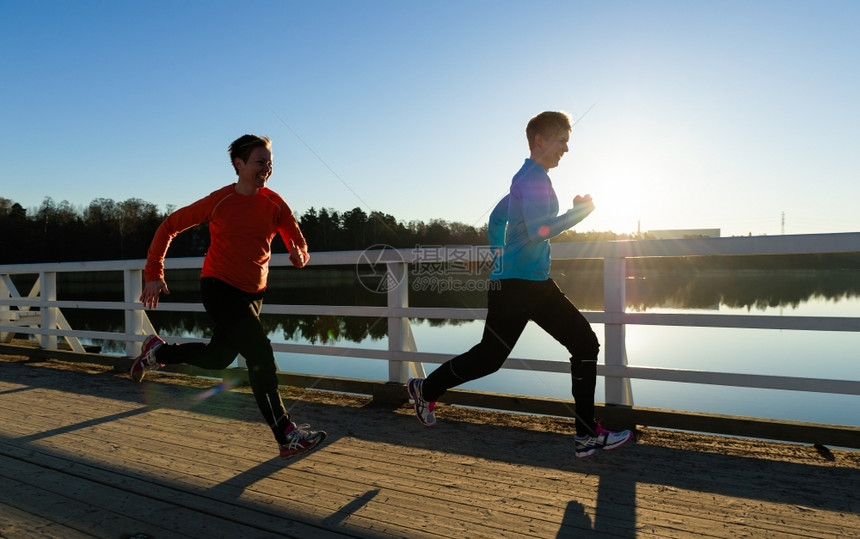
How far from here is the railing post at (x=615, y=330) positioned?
12.2 feet

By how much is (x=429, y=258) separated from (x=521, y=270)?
1319 mm

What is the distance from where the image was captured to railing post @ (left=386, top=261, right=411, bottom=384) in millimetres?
4508

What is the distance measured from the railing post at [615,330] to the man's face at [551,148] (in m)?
0.95

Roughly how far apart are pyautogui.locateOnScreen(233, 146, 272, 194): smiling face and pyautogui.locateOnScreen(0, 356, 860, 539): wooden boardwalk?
143cm

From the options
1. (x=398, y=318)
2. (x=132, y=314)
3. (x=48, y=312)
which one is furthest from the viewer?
(x=48, y=312)

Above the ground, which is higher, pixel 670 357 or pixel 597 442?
pixel 597 442

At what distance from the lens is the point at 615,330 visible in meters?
3.72

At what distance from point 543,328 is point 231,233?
5.55 feet

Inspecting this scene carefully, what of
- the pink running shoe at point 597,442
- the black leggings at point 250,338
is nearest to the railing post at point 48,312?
the black leggings at point 250,338

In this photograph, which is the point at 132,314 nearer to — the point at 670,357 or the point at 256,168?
the point at 256,168

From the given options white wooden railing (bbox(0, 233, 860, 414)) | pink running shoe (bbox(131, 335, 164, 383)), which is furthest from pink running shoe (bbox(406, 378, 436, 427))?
pink running shoe (bbox(131, 335, 164, 383))

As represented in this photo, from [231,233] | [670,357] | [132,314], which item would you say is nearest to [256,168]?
[231,233]

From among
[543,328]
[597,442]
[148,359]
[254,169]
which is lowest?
[597,442]

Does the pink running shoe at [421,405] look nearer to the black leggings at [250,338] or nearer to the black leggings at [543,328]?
the black leggings at [543,328]
